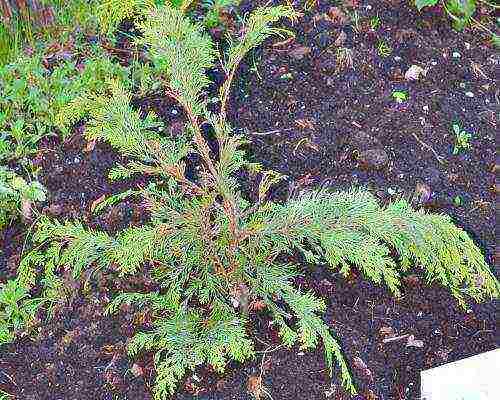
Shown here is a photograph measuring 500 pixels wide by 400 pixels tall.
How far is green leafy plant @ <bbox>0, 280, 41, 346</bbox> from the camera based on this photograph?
8.60ft

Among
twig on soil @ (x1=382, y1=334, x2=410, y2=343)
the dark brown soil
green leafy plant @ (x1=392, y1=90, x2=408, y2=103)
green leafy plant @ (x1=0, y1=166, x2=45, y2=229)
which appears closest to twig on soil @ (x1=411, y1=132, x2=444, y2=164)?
the dark brown soil

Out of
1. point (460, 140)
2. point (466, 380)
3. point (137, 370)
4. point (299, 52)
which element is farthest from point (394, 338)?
point (299, 52)

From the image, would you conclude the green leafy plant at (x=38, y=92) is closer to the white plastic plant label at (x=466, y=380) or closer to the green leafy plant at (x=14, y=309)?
the green leafy plant at (x=14, y=309)

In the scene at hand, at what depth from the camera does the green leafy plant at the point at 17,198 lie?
9.80ft

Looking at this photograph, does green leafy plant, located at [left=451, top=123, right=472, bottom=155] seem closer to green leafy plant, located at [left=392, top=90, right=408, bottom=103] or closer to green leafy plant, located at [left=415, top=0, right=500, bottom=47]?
green leafy plant, located at [left=392, top=90, right=408, bottom=103]

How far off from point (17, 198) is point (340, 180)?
130 centimetres

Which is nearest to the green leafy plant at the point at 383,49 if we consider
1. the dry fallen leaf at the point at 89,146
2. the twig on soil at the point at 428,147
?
the twig on soil at the point at 428,147

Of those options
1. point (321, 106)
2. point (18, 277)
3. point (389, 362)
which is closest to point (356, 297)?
point (389, 362)

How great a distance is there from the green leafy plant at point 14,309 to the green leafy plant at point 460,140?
173 centimetres

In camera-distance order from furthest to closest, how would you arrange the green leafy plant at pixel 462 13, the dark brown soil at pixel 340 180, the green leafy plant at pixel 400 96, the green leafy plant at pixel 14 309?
the green leafy plant at pixel 462 13 < the green leafy plant at pixel 400 96 < the green leafy plant at pixel 14 309 < the dark brown soil at pixel 340 180

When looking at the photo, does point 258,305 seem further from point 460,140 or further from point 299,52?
point 299,52

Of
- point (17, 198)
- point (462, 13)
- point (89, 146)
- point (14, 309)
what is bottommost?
point (14, 309)

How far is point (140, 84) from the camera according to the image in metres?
3.35

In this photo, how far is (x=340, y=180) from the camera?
2.88 m
